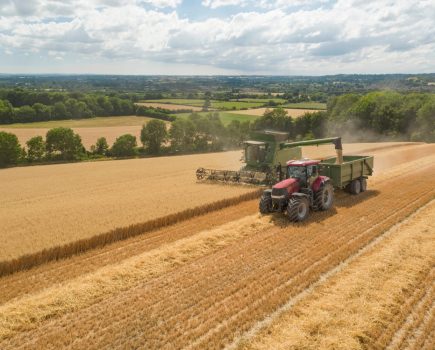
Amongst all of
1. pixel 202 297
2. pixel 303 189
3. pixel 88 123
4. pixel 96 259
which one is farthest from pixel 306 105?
pixel 202 297

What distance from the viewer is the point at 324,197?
15.2m

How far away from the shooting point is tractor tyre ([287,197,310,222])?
13.6 meters

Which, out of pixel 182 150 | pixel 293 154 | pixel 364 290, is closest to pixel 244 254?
pixel 364 290

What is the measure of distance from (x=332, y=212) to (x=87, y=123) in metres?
61.9

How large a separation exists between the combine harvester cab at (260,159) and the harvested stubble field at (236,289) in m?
5.85

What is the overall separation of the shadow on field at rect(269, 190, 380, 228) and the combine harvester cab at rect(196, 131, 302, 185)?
10.7 ft

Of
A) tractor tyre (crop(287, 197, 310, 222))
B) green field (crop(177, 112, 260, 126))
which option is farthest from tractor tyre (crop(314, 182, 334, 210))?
green field (crop(177, 112, 260, 126))

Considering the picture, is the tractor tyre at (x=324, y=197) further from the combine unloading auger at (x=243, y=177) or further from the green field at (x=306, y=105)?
the green field at (x=306, y=105)

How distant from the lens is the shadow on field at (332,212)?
13.9 m

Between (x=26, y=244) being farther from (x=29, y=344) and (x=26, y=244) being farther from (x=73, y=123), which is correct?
(x=73, y=123)

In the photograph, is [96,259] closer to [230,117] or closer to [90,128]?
[230,117]

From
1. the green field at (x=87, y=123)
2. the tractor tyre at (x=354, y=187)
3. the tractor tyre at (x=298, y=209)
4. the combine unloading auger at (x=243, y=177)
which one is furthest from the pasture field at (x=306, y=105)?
the tractor tyre at (x=298, y=209)

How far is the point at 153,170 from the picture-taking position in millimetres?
27781

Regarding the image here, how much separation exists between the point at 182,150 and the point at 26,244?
38.8 metres
